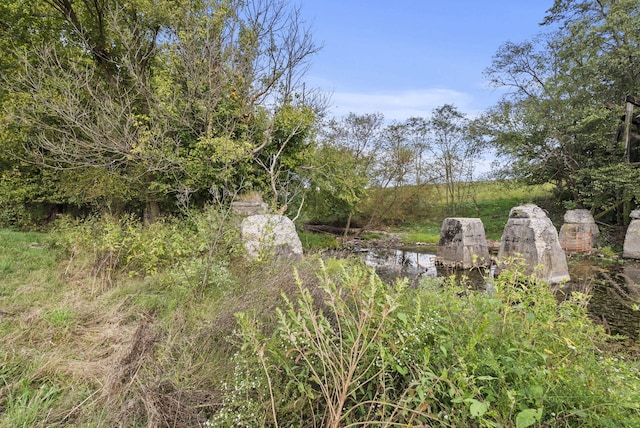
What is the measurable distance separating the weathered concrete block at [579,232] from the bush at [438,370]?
43.5 feet

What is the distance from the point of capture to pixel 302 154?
10.1m

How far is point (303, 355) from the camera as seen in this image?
1.74m

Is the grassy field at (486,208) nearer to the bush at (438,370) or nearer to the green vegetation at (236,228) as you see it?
the green vegetation at (236,228)

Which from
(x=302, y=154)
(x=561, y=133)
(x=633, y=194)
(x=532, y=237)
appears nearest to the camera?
(x=532, y=237)

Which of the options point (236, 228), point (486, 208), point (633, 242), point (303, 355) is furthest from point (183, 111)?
point (486, 208)

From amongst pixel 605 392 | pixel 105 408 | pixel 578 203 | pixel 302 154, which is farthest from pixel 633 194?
pixel 105 408

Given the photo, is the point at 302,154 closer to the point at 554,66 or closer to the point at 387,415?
the point at 387,415

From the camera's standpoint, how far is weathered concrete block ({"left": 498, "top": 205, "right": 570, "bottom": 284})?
805 cm

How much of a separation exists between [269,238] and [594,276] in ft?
26.4

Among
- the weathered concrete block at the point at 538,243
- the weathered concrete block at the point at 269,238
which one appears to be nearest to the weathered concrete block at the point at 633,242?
the weathered concrete block at the point at 538,243

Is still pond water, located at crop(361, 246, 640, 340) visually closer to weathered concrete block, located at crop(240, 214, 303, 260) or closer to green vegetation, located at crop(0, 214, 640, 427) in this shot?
green vegetation, located at crop(0, 214, 640, 427)

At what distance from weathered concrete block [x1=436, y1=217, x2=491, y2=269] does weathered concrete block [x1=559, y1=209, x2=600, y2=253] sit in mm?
4468

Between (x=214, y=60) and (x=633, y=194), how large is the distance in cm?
1456

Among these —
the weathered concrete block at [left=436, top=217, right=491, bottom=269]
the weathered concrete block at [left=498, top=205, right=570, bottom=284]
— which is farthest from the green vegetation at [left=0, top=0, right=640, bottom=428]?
the weathered concrete block at [left=498, top=205, right=570, bottom=284]
